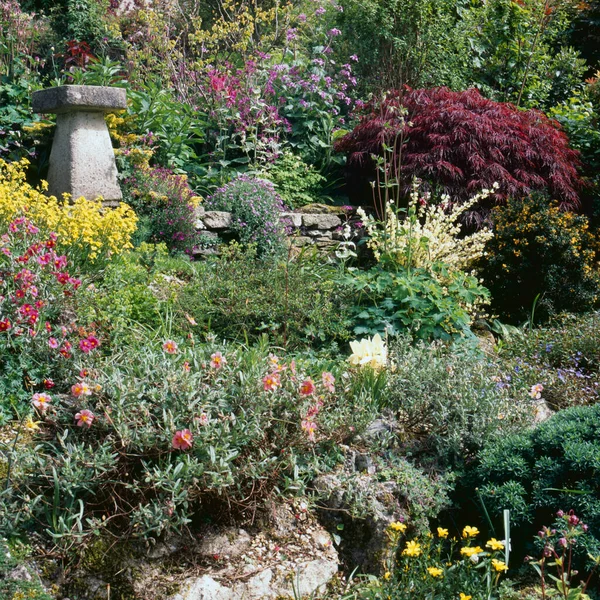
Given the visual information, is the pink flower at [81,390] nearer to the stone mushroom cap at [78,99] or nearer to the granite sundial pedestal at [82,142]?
A: the granite sundial pedestal at [82,142]

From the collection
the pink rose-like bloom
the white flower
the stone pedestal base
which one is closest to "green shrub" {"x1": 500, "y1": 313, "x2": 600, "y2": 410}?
the white flower

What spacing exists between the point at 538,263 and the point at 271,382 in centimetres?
386

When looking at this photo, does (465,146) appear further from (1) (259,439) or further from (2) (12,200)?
(1) (259,439)

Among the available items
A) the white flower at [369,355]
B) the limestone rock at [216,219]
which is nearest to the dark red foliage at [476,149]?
the limestone rock at [216,219]

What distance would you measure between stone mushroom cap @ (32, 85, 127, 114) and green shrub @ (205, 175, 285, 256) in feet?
4.25

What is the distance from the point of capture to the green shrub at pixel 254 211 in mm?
6574

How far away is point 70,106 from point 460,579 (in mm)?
5227

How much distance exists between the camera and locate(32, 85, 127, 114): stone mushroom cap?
5980 mm

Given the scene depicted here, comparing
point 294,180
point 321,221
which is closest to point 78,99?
point 294,180

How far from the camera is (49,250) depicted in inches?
145

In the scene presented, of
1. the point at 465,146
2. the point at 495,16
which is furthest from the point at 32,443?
the point at 495,16

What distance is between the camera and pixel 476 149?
6.69m

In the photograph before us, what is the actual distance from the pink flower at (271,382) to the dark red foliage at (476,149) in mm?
4020

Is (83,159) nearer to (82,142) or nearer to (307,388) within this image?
(82,142)
